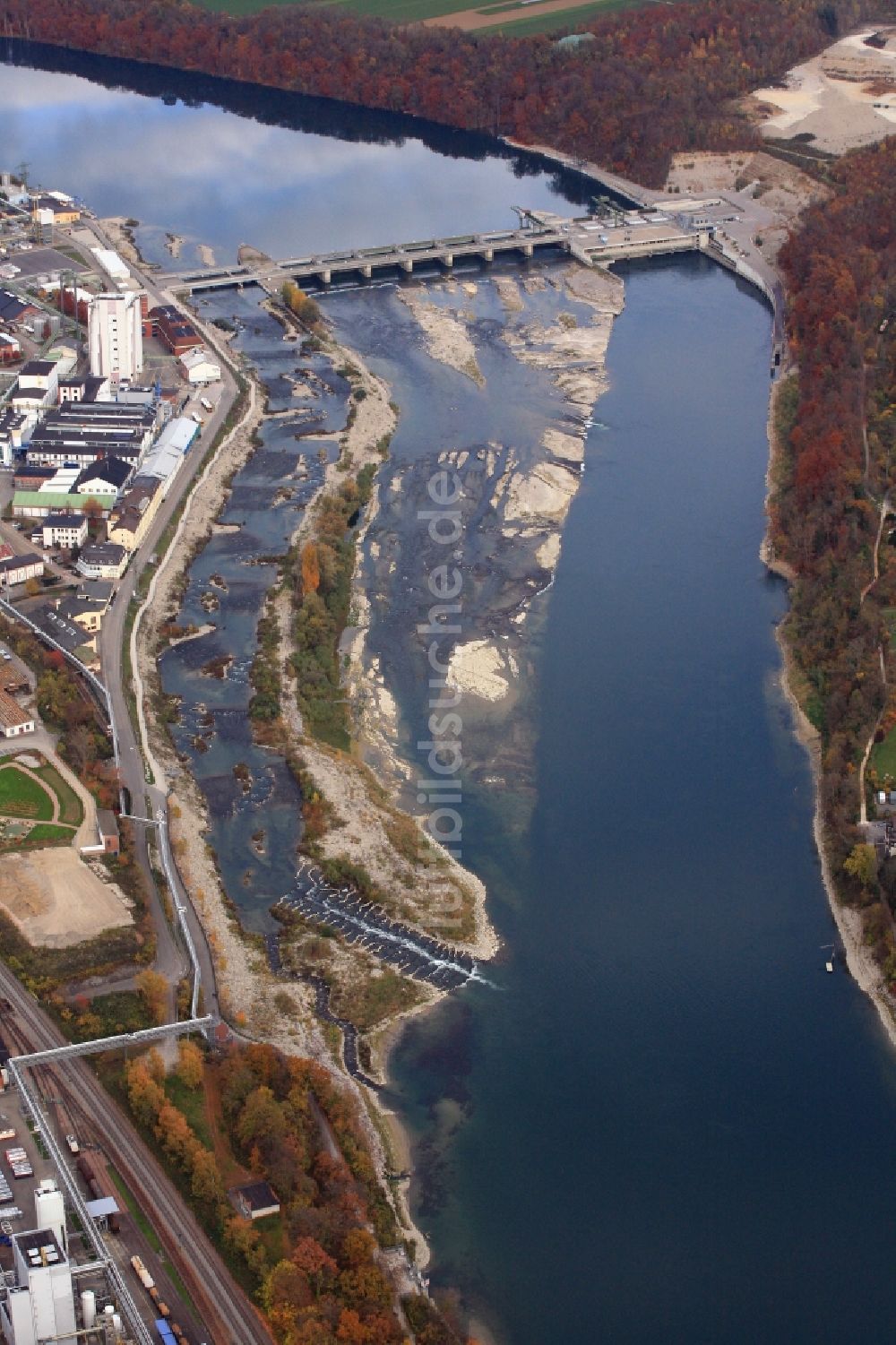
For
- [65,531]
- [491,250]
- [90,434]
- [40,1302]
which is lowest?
[40,1302]

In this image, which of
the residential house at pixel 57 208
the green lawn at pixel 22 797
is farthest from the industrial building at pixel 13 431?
the residential house at pixel 57 208

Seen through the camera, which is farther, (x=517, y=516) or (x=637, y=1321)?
(x=517, y=516)

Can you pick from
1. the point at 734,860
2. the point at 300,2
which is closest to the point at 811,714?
the point at 734,860

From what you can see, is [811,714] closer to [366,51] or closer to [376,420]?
[376,420]

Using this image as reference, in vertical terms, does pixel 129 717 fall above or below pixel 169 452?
below

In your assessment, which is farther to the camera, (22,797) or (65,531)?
(65,531)

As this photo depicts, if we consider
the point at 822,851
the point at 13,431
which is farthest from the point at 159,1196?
the point at 13,431

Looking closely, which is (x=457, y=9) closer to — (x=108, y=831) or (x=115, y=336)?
(x=115, y=336)
